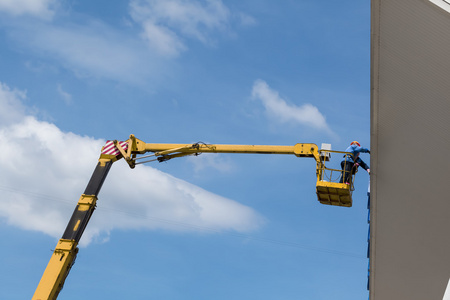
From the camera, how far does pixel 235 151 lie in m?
23.8

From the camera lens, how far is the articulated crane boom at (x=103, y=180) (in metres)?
20.1

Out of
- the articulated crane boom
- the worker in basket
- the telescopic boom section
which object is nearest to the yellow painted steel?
the articulated crane boom

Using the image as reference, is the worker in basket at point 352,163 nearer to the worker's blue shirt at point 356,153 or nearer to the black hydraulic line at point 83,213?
the worker's blue shirt at point 356,153

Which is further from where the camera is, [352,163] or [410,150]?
[352,163]

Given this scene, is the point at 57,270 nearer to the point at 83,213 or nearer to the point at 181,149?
the point at 83,213

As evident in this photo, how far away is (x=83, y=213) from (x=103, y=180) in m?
1.70

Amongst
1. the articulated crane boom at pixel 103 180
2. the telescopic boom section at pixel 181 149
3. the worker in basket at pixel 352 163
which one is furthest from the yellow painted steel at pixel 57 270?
the worker in basket at pixel 352 163

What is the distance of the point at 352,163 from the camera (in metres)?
20.1

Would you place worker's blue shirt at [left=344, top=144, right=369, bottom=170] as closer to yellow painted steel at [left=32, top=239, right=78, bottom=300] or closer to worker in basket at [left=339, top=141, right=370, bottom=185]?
worker in basket at [left=339, top=141, right=370, bottom=185]

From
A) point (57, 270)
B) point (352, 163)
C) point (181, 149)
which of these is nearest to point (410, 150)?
point (352, 163)

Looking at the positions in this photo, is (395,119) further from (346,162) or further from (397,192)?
(346,162)

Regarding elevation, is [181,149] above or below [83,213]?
above

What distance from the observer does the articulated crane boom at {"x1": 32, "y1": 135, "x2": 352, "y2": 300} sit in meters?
20.1

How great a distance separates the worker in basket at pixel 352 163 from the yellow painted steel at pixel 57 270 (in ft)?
32.9
